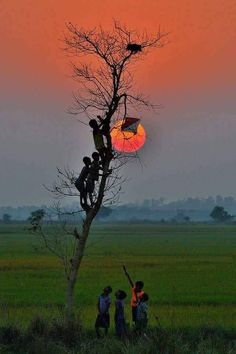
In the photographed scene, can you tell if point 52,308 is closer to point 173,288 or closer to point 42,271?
point 173,288

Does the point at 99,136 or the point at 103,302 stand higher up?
the point at 99,136

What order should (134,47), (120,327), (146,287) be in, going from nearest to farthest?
(134,47) → (120,327) → (146,287)

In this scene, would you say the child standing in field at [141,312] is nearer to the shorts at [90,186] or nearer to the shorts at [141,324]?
the shorts at [141,324]

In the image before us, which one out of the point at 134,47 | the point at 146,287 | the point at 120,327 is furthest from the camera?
the point at 146,287

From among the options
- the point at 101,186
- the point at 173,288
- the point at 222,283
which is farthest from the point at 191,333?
the point at 222,283

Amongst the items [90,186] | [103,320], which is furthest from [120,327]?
[90,186]

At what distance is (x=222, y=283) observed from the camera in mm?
25078

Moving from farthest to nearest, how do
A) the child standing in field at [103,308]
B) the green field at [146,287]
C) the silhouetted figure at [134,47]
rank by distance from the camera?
the green field at [146,287] < the child standing in field at [103,308] < the silhouetted figure at [134,47]

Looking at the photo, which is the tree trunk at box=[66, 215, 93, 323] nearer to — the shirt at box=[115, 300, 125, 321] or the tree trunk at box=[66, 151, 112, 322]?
the tree trunk at box=[66, 151, 112, 322]

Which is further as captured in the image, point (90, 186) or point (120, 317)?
point (120, 317)

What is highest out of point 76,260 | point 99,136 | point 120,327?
point 99,136

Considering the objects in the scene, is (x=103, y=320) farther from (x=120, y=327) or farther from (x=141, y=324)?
(x=141, y=324)

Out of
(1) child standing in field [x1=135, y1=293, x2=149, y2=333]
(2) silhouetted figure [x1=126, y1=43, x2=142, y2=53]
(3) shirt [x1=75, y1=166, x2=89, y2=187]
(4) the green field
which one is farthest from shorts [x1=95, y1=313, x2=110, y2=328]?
(2) silhouetted figure [x1=126, y1=43, x2=142, y2=53]

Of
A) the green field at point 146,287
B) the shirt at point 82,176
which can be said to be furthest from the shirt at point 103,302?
the shirt at point 82,176
